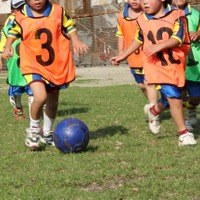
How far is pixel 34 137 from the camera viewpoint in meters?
7.24

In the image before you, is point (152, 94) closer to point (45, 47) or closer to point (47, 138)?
point (47, 138)

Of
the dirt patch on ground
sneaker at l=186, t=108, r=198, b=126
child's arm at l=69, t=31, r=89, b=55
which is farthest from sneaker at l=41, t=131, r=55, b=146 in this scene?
the dirt patch on ground

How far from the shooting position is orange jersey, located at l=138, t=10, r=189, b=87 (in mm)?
7242

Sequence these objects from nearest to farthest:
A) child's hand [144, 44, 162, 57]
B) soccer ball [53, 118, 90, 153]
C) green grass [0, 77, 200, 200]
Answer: green grass [0, 77, 200, 200], soccer ball [53, 118, 90, 153], child's hand [144, 44, 162, 57]

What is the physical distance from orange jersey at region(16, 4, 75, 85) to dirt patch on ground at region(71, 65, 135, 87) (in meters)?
12.4

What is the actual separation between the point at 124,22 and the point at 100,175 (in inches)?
172

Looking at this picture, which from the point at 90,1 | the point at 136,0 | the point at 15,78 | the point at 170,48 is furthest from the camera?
the point at 90,1

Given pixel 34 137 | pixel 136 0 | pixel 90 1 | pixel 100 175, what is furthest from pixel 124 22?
pixel 90 1

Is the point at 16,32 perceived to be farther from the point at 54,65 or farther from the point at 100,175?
the point at 100,175

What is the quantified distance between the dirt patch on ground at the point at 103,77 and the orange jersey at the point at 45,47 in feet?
40.8

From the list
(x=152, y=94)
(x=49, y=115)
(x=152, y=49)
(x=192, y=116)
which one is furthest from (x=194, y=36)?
(x=49, y=115)

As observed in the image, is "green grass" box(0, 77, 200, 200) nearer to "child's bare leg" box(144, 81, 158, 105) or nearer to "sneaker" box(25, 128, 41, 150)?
"sneaker" box(25, 128, 41, 150)

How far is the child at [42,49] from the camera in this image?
7234 mm

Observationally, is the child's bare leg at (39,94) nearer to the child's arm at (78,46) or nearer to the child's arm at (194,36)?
the child's arm at (78,46)
